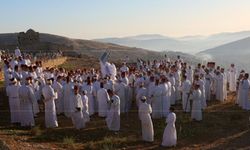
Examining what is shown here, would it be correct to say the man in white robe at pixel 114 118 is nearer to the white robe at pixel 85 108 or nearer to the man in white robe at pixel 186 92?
the white robe at pixel 85 108

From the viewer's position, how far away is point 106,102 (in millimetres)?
20328

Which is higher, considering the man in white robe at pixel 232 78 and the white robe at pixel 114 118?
the man in white robe at pixel 232 78

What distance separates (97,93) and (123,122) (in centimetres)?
167

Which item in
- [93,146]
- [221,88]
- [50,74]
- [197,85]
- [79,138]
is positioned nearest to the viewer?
[93,146]

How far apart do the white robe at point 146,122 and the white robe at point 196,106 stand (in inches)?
155

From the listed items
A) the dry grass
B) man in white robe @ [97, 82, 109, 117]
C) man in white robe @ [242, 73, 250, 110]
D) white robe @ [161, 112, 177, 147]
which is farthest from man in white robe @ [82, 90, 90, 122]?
man in white robe @ [242, 73, 250, 110]

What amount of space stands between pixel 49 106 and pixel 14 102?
150 cm

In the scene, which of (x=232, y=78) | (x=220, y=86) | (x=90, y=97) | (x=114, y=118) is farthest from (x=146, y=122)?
(x=232, y=78)

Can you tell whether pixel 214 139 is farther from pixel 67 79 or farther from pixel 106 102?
pixel 67 79

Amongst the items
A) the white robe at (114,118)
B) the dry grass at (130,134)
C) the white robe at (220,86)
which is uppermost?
the white robe at (220,86)

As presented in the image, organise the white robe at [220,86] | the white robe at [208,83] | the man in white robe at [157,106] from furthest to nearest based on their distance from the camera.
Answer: the white robe at [220,86] < the white robe at [208,83] < the man in white robe at [157,106]

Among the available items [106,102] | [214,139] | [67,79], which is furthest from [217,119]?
[67,79]

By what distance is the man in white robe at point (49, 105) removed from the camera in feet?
60.5

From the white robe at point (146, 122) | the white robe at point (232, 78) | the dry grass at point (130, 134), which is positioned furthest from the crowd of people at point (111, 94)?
the white robe at point (232, 78)
